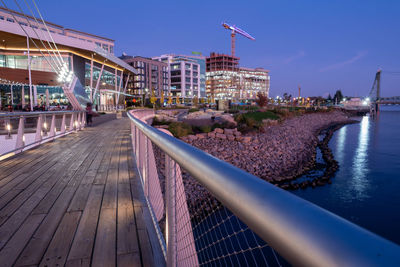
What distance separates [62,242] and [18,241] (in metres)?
0.46

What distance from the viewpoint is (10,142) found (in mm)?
7426

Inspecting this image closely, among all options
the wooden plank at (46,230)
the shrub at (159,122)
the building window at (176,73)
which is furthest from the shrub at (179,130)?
the building window at (176,73)

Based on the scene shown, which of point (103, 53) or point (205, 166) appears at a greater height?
point (103, 53)

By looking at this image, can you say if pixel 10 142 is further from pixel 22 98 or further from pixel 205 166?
pixel 22 98

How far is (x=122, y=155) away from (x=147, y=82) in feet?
285

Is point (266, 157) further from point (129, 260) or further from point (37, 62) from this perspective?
point (37, 62)

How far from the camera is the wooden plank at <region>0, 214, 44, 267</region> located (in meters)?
2.39

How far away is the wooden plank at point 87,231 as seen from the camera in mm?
2477

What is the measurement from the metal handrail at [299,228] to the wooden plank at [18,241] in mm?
2529

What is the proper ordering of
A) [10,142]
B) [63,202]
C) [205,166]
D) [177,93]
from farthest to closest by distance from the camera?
[177,93] → [10,142] → [63,202] → [205,166]

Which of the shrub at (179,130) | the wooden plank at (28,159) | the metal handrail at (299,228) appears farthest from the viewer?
the shrub at (179,130)

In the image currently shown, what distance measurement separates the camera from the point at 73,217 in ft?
10.8

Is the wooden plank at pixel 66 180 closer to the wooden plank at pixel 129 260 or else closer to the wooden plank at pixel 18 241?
the wooden plank at pixel 18 241

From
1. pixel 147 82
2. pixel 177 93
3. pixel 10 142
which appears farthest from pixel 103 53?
pixel 177 93
